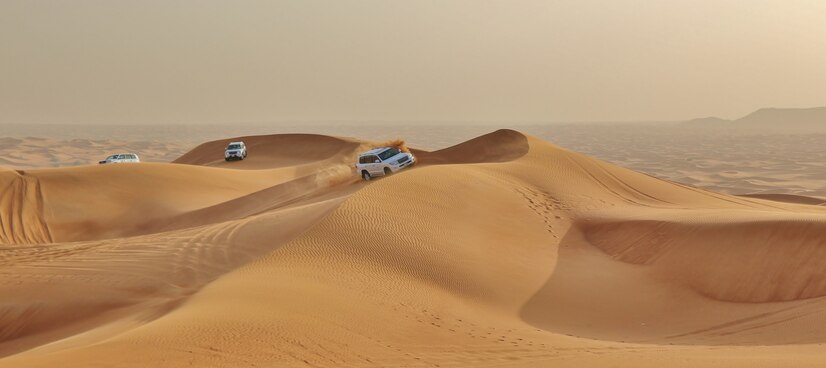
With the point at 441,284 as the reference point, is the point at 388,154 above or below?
above

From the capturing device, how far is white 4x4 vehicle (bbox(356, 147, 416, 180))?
81.3ft

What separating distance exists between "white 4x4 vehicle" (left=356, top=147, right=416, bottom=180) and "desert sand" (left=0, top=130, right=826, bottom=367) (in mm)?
3638

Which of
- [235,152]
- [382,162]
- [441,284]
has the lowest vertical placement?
[441,284]

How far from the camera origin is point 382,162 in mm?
24828

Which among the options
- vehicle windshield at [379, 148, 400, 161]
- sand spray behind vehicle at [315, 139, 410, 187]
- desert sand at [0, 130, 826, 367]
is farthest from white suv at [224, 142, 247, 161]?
vehicle windshield at [379, 148, 400, 161]

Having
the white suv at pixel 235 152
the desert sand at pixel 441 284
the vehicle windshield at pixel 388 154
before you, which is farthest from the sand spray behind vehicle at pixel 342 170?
the white suv at pixel 235 152

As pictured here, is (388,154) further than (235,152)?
No

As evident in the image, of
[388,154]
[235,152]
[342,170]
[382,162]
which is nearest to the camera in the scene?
[382,162]

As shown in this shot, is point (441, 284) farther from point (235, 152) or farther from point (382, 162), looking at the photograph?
point (235, 152)

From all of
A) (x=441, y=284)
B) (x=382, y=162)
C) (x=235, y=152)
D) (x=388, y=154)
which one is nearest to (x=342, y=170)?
(x=388, y=154)

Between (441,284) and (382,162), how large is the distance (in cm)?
1269

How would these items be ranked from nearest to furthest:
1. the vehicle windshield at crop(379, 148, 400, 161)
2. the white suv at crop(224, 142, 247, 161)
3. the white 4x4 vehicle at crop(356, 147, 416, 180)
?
the white 4x4 vehicle at crop(356, 147, 416, 180) < the vehicle windshield at crop(379, 148, 400, 161) < the white suv at crop(224, 142, 247, 161)

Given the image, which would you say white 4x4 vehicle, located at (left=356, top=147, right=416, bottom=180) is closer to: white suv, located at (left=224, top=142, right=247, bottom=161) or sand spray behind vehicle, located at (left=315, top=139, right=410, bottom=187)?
sand spray behind vehicle, located at (left=315, top=139, right=410, bottom=187)

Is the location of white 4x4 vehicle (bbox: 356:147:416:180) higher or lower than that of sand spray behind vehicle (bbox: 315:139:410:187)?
higher
